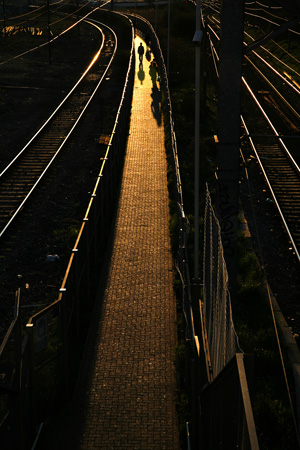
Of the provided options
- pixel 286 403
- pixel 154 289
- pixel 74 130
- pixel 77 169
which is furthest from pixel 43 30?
pixel 286 403

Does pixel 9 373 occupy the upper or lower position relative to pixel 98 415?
upper

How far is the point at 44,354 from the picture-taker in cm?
962

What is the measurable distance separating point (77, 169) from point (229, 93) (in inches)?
544

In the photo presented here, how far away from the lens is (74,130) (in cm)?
2884

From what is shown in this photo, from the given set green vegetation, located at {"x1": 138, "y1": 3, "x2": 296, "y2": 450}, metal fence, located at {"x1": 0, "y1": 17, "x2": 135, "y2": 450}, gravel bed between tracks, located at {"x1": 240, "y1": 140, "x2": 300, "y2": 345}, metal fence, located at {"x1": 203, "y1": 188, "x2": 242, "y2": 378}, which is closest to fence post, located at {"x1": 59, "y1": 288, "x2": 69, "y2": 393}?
metal fence, located at {"x1": 0, "y1": 17, "x2": 135, "y2": 450}

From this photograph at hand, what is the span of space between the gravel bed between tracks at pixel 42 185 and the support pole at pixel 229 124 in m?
4.10

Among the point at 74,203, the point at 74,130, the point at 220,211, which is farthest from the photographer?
the point at 74,130

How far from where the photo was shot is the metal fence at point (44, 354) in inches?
310

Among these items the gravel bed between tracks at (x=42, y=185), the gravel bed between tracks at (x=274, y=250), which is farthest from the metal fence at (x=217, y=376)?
the gravel bed between tracks at (x=42, y=185)

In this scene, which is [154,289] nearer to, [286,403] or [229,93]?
[286,403]

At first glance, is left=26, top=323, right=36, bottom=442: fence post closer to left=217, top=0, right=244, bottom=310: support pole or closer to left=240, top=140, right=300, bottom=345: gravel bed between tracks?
left=217, top=0, right=244, bottom=310: support pole

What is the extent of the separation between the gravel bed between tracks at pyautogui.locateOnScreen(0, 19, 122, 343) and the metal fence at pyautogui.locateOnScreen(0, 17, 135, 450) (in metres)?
1.20

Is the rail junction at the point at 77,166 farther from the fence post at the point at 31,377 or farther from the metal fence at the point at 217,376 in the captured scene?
the metal fence at the point at 217,376

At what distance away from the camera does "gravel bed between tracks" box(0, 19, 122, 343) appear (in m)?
14.3
